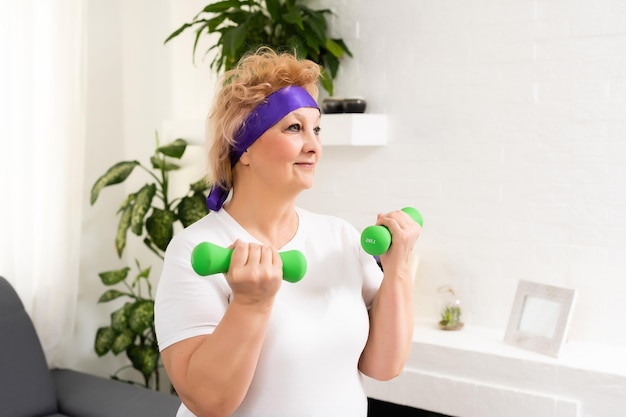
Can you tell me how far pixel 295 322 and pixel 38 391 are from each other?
1756mm

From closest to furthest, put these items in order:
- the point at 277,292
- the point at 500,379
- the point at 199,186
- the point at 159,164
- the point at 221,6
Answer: the point at 277,292, the point at 500,379, the point at 221,6, the point at 199,186, the point at 159,164

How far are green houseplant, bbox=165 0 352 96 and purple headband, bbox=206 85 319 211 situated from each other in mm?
1501

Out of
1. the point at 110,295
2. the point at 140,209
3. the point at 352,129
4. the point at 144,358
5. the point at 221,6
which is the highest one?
the point at 221,6

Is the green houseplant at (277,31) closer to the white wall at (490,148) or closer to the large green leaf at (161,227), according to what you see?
the white wall at (490,148)

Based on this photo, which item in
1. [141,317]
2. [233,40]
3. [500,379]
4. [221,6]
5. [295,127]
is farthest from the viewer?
[141,317]

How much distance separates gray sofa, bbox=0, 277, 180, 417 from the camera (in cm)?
290

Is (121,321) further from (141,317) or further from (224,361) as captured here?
(224,361)

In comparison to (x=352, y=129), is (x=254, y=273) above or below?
below

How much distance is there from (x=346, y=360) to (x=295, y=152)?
0.43 metres

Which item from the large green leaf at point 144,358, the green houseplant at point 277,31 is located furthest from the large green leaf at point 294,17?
the large green leaf at point 144,358

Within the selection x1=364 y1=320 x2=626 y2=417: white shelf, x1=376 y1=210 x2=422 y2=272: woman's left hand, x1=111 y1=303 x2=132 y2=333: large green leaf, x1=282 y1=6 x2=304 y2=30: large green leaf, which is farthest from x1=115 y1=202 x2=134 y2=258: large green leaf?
x1=376 y1=210 x2=422 y2=272: woman's left hand

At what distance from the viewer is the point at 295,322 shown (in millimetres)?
1582

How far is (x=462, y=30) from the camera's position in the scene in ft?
10.2

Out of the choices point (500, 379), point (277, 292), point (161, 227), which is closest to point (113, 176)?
point (161, 227)
